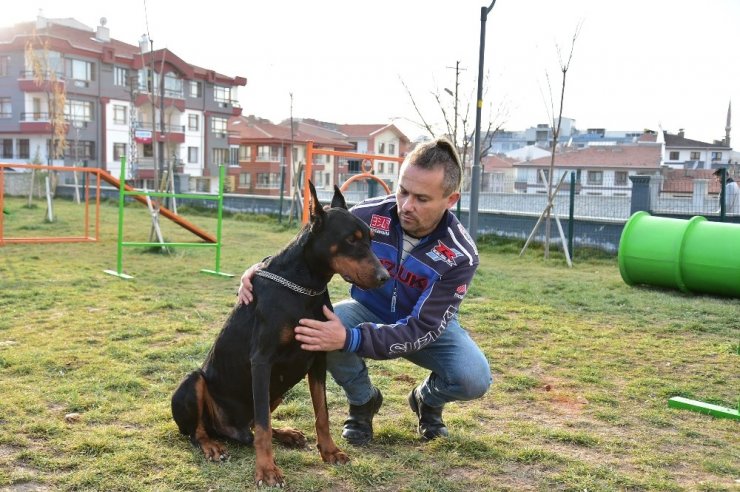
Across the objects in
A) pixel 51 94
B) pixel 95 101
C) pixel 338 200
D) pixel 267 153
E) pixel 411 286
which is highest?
pixel 95 101

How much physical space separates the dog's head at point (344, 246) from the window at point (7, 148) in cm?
4879

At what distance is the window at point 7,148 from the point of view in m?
45.1

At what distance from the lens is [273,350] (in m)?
3.02

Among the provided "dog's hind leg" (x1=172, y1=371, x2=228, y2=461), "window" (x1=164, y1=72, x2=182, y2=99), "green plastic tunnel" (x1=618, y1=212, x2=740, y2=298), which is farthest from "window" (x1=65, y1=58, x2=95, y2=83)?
"dog's hind leg" (x1=172, y1=371, x2=228, y2=461)

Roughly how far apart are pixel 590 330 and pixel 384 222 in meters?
3.94

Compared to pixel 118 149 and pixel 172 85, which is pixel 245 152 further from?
pixel 118 149

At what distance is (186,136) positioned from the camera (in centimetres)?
5094

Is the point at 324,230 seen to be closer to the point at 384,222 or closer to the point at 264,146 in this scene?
the point at 384,222

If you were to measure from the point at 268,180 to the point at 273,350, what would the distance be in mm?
53780

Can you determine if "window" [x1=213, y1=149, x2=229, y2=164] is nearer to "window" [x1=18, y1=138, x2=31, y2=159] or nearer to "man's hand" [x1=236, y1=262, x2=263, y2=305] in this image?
"window" [x1=18, y1=138, x2=31, y2=159]

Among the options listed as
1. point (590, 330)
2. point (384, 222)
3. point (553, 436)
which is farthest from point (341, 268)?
point (590, 330)

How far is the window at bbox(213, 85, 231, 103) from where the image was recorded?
53281 millimetres

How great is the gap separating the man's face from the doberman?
362 millimetres

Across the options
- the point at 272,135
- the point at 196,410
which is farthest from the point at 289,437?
the point at 272,135
